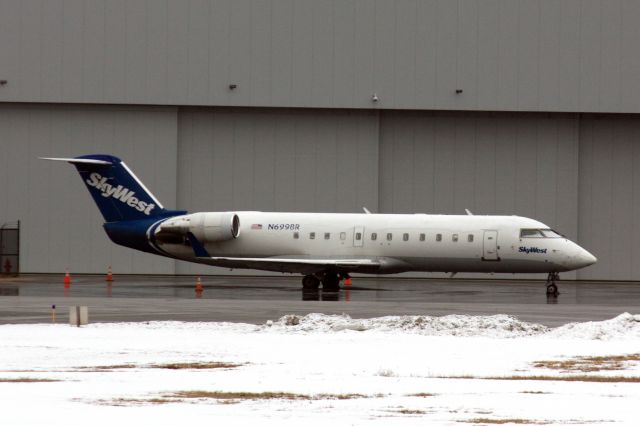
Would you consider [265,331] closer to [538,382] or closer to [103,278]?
[538,382]

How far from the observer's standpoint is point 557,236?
36188 mm

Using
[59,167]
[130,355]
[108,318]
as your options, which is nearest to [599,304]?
[108,318]

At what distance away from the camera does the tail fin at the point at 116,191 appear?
128ft

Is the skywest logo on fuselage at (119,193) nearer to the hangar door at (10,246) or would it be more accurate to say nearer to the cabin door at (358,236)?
the cabin door at (358,236)

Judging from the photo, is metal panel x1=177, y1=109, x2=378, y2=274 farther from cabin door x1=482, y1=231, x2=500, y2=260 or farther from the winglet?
cabin door x1=482, y1=231, x2=500, y2=260

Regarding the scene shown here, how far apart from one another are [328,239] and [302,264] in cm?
216

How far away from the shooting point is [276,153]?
47.2 m

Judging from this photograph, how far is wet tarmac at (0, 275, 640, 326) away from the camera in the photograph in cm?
2544

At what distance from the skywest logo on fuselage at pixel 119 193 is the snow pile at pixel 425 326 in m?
17.8

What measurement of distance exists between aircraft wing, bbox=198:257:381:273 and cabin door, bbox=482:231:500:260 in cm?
330

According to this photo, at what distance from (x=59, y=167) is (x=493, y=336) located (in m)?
29.9

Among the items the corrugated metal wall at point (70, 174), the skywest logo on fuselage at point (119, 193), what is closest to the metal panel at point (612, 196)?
the corrugated metal wall at point (70, 174)

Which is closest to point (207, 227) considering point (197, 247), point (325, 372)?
point (197, 247)

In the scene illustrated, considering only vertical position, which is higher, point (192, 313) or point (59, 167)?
point (59, 167)
